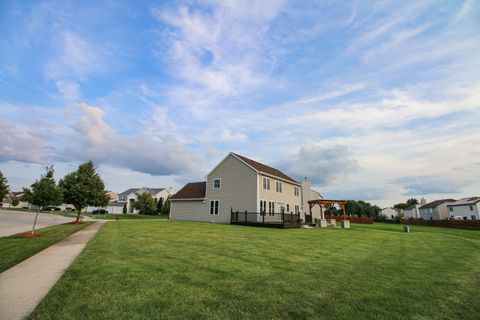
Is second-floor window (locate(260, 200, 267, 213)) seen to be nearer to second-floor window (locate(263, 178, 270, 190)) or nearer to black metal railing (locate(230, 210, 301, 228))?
black metal railing (locate(230, 210, 301, 228))

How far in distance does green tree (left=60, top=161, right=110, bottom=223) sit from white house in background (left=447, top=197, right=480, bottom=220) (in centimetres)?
7668

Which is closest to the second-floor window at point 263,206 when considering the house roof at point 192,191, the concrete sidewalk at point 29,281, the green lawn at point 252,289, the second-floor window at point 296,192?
the house roof at point 192,191

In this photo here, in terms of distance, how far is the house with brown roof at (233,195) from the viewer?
2620 centimetres

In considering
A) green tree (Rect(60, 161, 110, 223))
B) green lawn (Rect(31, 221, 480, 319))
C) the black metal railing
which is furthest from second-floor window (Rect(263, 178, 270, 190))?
green lawn (Rect(31, 221, 480, 319))

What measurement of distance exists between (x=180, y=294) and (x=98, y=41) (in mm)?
15008

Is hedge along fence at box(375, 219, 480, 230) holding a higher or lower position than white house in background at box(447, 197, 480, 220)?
lower

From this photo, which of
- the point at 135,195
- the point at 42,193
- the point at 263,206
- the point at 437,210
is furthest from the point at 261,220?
the point at 437,210

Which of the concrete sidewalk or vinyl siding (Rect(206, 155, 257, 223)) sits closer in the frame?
the concrete sidewalk

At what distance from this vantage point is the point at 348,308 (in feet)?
13.3

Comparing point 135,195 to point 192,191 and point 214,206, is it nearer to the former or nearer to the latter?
point 192,191

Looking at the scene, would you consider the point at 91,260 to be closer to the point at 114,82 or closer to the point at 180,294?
the point at 180,294

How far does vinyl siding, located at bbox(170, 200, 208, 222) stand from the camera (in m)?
29.4

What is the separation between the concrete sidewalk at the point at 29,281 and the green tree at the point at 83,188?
18272mm

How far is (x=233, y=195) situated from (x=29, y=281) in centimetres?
2261
